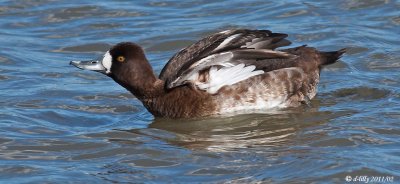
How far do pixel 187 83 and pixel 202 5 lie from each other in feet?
15.9

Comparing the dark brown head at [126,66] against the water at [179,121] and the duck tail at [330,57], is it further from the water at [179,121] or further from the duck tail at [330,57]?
the duck tail at [330,57]

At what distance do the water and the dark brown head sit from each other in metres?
0.39

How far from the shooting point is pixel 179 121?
972 centimetres

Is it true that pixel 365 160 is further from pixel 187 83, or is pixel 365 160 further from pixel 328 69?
pixel 328 69

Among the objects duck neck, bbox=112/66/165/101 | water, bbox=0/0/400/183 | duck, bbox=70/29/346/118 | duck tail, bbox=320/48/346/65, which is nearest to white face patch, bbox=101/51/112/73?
duck, bbox=70/29/346/118

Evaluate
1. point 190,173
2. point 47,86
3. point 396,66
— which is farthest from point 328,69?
point 190,173

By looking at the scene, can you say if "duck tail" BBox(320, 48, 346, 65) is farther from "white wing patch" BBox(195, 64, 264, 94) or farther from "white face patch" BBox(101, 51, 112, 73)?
"white face patch" BBox(101, 51, 112, 73)

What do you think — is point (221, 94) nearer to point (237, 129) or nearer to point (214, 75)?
point (214, 75)

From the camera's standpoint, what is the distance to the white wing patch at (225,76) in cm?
960

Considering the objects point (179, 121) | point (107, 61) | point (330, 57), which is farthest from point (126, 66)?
point (330, 57)

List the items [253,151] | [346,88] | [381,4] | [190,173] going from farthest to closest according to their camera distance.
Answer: [381,4], [346,88], [253,151], [190,173]

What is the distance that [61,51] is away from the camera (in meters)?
12.5

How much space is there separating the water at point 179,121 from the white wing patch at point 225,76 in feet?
1.09

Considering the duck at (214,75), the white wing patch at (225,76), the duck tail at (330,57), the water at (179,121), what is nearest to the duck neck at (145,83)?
the duck at (214,75)
